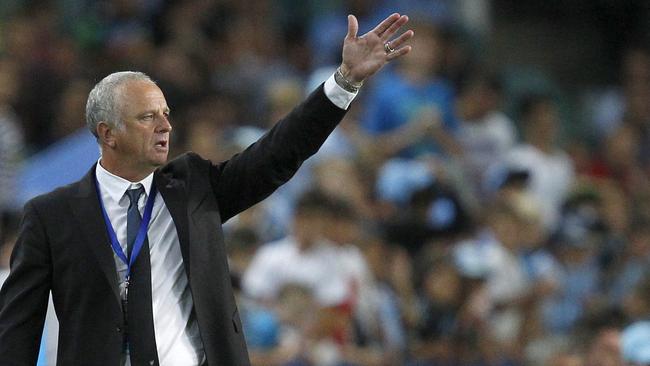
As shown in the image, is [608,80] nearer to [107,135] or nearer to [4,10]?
[4,10]

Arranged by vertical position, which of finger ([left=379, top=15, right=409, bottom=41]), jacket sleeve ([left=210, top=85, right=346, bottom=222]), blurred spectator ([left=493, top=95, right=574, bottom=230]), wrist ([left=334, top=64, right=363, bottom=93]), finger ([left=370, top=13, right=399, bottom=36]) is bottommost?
jacket sleeve ([left=210, top=85, right=346, bottom=222])

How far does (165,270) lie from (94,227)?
276mm

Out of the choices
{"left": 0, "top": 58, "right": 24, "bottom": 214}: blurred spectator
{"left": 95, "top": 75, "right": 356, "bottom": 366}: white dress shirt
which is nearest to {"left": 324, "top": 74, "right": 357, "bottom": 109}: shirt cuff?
{"left": 95, "top": 75, "right": 356, "bottom": 366}: white dress shirt

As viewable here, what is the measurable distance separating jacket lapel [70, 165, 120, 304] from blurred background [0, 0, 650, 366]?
2006mm

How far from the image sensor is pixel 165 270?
4941 mm

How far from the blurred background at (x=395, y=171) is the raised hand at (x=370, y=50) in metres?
2.58

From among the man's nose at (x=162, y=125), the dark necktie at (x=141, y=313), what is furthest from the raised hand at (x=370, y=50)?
the dark necktie at (x=141, y=313)

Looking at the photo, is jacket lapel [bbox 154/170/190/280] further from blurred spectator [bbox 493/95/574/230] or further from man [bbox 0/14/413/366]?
blurred spectator [bbox 493/95/574/230]

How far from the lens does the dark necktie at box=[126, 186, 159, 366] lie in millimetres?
4812

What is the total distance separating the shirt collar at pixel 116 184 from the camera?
4.98 m

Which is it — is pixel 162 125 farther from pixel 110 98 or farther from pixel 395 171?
pixel 395 171

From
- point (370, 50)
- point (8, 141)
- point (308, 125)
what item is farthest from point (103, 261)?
point (8, 141)

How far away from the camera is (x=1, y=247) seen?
8.41m

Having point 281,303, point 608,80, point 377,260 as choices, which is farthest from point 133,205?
point 608,80
